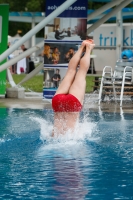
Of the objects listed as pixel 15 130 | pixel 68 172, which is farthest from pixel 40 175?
pixel 15 130

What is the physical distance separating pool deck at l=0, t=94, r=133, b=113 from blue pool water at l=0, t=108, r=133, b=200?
8.16 feet

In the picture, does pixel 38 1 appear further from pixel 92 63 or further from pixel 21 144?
pixel 21 144

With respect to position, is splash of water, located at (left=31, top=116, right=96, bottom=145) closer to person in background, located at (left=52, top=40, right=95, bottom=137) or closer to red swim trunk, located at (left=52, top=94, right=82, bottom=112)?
person in background, located at (left=52, top=40, right=95, bottom=137)

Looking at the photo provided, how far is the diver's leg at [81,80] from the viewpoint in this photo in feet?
32.6

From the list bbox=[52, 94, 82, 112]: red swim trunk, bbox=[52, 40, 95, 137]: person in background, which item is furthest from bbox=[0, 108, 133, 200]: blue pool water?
bbox=[52, 94, 82, 112]: red swim trunk

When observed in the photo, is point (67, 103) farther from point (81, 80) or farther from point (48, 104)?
point (48, 104)

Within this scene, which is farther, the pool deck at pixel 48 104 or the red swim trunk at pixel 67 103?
the pool deck at pixel 48 104

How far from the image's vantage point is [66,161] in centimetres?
841

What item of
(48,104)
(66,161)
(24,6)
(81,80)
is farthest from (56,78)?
(24,6)

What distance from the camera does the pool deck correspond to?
15.2 m

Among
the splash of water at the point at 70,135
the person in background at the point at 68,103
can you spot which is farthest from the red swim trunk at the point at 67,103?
the splash of water at the point at 70,135

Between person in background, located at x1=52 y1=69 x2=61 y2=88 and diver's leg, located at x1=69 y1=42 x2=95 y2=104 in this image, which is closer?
diver's leg, located at x1=69 y1=42 x2=95 y2=104

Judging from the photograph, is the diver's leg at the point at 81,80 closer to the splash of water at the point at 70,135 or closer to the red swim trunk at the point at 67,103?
the red swim trunk at the point at 67,103

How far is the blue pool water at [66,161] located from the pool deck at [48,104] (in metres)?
2.49
